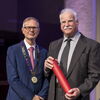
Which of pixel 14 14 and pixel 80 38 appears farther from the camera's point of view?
pixel 14 14

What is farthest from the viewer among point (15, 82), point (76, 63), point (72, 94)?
point (15, 82)

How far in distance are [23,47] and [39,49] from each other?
162 millimetres

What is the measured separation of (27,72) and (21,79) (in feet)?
0.27

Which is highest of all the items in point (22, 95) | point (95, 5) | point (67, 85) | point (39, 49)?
point (95, 5)

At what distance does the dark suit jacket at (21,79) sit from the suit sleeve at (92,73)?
43 centimetres

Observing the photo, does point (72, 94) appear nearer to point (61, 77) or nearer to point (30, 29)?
point (61, 77)

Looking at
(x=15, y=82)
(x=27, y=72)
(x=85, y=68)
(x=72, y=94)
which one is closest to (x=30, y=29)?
(x=27, y=72)

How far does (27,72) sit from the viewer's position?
8.88 feet

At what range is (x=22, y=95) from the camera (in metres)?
2.70

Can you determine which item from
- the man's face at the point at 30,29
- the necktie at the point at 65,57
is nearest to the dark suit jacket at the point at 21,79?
the man's face at the point at 30,29

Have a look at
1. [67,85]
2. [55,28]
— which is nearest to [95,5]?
[55,28]

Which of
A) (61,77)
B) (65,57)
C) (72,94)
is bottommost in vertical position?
(72,94)

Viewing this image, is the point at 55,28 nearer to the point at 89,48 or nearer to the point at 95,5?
the point at 95,5

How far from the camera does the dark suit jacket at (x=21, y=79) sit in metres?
2.69
